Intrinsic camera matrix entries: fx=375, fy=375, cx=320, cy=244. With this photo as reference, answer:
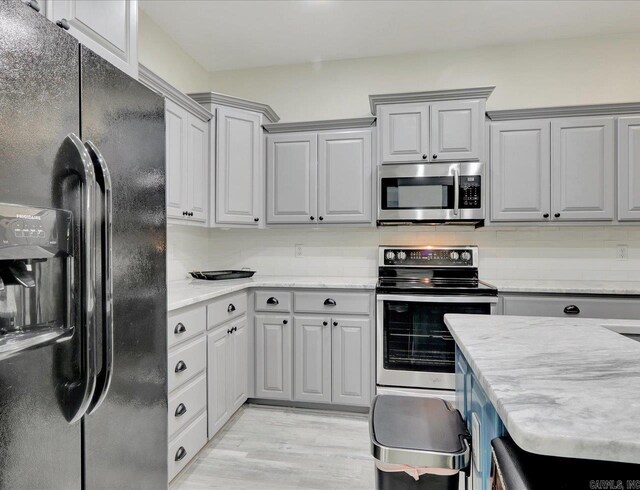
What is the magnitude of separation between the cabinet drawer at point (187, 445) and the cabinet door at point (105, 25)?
1.73m

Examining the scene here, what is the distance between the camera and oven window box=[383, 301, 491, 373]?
2598 millimetres

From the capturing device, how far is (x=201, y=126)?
2.81 meters

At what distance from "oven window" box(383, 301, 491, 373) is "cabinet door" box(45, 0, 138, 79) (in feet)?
6.84

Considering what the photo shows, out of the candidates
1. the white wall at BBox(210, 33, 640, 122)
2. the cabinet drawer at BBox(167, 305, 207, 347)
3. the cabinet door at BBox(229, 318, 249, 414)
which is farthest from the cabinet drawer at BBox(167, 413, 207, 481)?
the white wall at BBox(210, 33, 640, 122)

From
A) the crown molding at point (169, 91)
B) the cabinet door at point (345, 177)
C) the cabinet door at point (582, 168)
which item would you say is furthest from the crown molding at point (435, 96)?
the crown molding at point (169, 91)

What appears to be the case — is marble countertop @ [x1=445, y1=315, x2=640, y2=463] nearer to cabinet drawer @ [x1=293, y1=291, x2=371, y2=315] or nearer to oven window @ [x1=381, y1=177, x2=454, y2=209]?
cabinet drawer @ [x1=293, y1=291, x2=371, y2=315]

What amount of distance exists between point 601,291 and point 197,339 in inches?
98.1

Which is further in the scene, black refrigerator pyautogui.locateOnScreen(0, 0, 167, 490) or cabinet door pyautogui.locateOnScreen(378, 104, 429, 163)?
cabinet door pyautogui.locateOnScreen(378, 104, 429, 163)

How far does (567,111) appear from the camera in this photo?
9.00 ft

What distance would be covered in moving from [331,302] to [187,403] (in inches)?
46.0

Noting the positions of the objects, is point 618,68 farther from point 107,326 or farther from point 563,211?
point 107,326

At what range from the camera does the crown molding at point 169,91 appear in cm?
210

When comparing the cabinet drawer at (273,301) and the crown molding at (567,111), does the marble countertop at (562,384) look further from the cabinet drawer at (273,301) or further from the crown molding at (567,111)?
the crown molding at (567,111)

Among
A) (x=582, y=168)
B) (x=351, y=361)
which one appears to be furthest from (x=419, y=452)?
(x=582, y=168)
